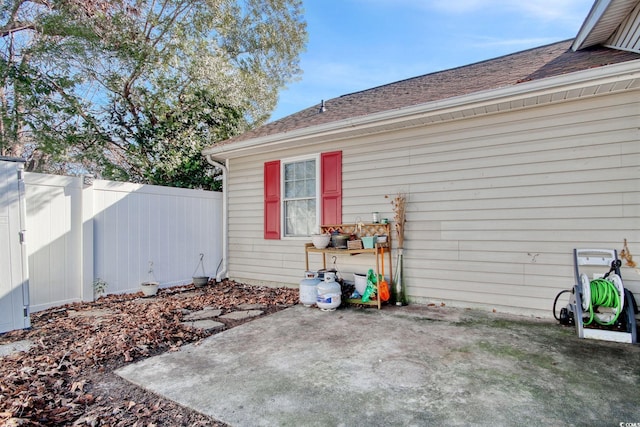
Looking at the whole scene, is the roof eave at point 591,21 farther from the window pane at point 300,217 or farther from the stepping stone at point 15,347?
the stepping stone at point 15,347

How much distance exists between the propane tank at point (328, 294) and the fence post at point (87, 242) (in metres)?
3.22

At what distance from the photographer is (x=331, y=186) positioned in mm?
5043

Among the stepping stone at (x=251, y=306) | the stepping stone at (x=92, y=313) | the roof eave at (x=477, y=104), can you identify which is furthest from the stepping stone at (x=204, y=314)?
the roof eave at (x=477, y=104)

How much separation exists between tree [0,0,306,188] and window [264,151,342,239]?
9.32 feet

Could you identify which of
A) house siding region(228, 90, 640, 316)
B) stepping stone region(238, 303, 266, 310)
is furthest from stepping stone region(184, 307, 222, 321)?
house siding region(228, 90, 640, 316)

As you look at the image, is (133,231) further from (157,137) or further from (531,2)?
(531,2)

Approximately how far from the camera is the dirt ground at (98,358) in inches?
73.7

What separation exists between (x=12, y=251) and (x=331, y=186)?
3.83 metres

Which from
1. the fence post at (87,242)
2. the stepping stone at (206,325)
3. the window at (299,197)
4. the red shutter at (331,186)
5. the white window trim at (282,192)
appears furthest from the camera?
the window at (299,197)

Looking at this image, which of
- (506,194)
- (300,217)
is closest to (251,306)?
(300,217)

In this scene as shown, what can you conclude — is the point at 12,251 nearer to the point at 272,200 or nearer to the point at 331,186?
the point at 272,200

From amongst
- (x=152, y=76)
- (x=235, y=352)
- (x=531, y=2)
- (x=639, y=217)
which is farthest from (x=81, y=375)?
(x=531, y=2)

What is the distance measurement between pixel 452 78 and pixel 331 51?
21.3ft

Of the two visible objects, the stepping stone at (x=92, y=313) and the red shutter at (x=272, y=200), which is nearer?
the stepping stone at (x=92, y=313)
